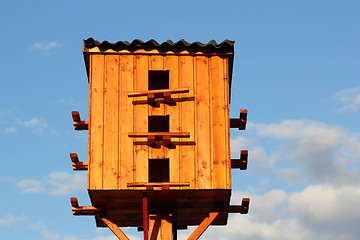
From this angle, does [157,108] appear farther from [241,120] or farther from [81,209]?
[81,209]

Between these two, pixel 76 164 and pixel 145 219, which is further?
pixel 76 164

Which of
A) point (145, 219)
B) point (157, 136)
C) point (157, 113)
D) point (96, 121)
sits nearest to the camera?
point (145, 219)

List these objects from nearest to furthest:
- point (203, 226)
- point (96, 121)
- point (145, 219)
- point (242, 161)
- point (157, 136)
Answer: point (145, 219) < point (157, 136) < point (96, 121) < point (203, 226) < point (242, 161)

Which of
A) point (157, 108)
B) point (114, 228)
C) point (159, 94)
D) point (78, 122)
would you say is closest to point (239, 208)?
point (114, 228)

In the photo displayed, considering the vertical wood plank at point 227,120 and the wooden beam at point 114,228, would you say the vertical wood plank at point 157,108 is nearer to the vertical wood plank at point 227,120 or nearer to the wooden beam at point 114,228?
the vertical wood plank at point 227,120

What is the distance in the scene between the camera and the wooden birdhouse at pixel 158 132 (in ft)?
74.9

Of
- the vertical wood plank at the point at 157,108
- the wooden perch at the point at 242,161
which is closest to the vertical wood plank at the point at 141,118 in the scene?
the vertical wood plank at the point at 157,108

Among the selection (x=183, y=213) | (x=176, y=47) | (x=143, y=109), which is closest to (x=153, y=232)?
(x=183, y=213)

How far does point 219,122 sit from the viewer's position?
76.5ft

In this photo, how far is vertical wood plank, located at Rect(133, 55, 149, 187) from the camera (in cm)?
2288

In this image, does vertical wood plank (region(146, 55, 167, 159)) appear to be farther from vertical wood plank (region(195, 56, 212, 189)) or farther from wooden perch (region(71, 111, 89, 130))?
wooden perch (region(71, 111, 89, 130))

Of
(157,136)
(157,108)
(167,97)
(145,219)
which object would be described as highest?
(167,97)

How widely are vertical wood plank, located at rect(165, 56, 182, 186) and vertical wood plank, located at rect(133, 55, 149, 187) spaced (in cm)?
53

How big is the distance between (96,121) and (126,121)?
70 cm
